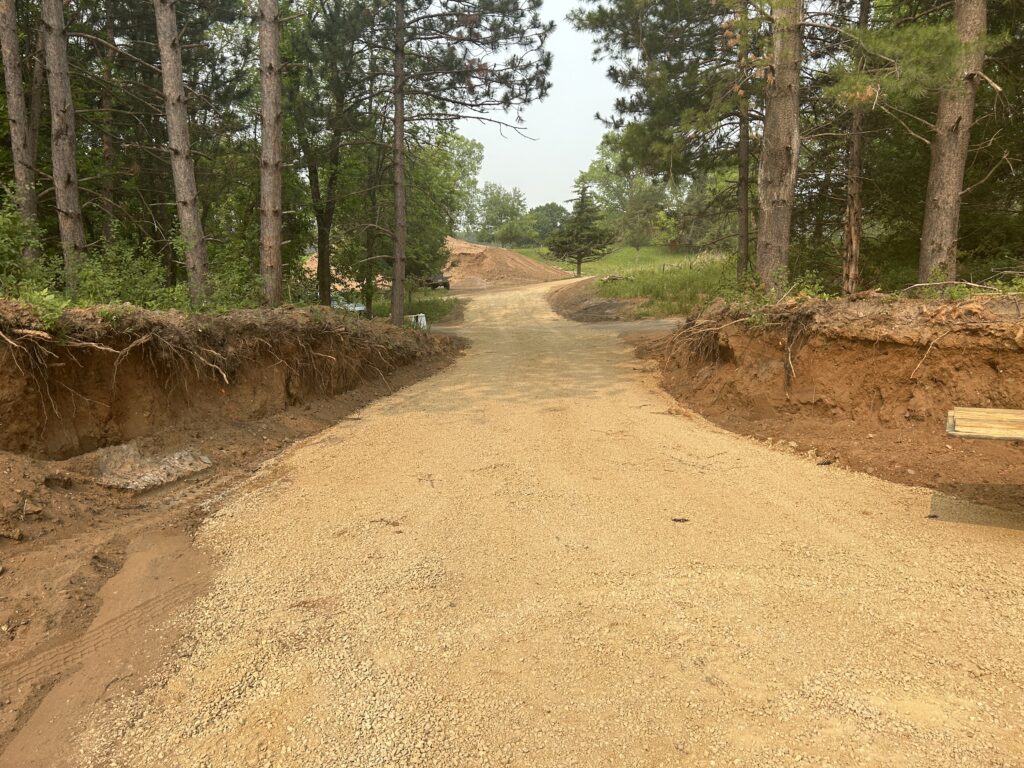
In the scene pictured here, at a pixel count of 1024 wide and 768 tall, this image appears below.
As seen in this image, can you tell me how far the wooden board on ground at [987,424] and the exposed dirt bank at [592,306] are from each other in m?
18.8

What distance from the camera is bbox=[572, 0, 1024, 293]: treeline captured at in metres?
8.40

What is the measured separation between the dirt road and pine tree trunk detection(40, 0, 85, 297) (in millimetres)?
7202

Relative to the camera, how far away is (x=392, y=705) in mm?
2648

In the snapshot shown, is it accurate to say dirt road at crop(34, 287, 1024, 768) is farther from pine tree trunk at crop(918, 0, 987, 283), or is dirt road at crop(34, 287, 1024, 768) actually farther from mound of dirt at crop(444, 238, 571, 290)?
mound of dirt at crop(444, 238, 571, 290)

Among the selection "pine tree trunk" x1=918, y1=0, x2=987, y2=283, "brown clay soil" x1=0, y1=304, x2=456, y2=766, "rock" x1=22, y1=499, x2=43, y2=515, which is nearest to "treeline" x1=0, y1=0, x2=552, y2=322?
"brown clay soil" x1=0, y1=304, x2=456, y2=766

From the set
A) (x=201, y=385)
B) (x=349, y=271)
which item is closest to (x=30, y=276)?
(x=201, y=385)

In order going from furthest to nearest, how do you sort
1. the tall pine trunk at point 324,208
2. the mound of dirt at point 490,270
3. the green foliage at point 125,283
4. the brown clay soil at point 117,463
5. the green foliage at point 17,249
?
the mound of dirt at point 490,270 → the tall pine trunk at point 324,208 → the green foliage at point 125,283 → the green foliage at point 17,249 → the brown clay soil at point 117,463

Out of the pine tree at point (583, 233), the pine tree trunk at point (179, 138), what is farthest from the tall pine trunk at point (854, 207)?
the pine tree at point (583, 233)

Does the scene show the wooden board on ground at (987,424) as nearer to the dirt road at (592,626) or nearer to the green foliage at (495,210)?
the dirt road at (592,626)

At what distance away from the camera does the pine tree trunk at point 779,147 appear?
895cm

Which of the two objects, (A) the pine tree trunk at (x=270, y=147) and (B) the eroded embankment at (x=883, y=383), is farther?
(A) the pine tree trunk at (x=270, y=147)

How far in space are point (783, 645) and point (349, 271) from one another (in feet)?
69.4

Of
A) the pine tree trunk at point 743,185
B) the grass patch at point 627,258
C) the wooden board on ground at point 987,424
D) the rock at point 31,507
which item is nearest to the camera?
the wooden board on ground at point 987,424

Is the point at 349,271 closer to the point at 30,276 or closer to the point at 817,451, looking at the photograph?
the point at 30,276
